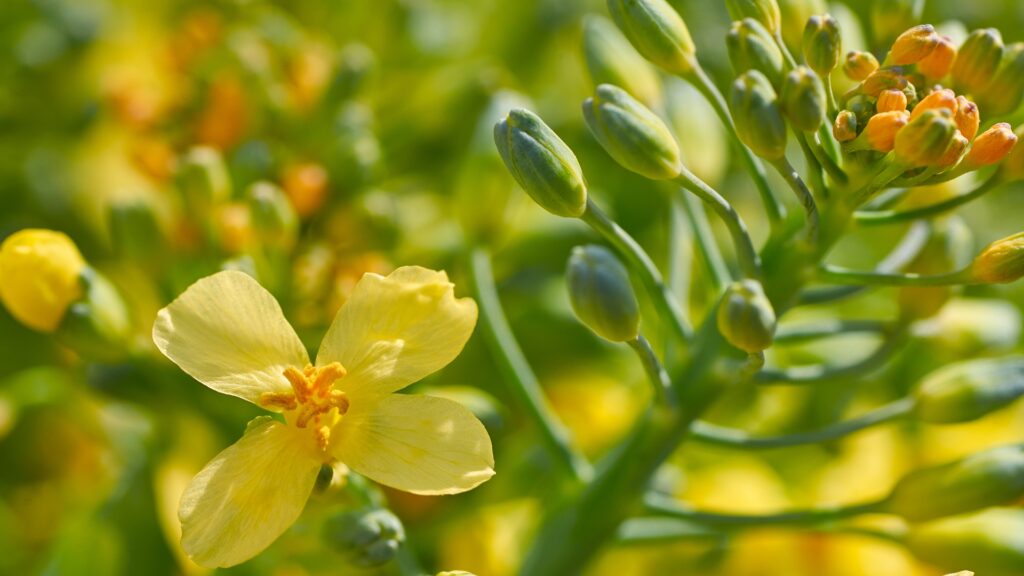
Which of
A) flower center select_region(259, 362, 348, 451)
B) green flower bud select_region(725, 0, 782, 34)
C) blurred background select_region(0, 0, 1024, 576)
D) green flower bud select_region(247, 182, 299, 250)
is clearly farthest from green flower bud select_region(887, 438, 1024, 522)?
green flower bud select_region(247, 182, 299, 250)

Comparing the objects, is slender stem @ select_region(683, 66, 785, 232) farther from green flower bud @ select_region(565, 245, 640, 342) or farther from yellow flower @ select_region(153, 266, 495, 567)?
yellow flower @ select_region(153, 266, 495, 567)

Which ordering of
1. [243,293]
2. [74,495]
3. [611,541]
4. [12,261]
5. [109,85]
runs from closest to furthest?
[243,293] → [12,261] → [611,541] → [74,495] → [109,85]

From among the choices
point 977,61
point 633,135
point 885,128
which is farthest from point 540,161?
point 977,61

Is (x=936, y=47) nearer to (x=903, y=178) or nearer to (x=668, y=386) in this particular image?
(x=903, y=178)

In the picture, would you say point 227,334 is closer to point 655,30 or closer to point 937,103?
point 655,30

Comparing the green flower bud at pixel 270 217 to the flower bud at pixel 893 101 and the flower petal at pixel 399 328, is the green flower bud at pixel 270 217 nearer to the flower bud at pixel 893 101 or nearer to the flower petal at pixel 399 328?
the flower petal at pixel 399 328

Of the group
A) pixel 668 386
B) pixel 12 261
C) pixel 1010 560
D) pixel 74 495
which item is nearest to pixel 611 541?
pixel 668 386
